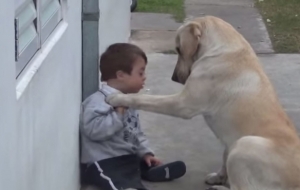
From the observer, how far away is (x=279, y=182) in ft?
14.0

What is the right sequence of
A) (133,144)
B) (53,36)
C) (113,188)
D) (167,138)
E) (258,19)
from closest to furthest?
(53,36)
(113,188)
(133,144)
(167,138)
(258,19)

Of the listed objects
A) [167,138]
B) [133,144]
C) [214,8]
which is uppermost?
[133,144]

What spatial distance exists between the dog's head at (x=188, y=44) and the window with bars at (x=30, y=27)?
123 centimetres

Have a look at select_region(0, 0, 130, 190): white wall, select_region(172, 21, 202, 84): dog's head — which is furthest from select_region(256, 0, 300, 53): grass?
select_region(0, 0, 130, 190): white wall

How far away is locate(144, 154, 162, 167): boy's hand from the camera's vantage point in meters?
5.17

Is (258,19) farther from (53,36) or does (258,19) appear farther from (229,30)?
(53,36)

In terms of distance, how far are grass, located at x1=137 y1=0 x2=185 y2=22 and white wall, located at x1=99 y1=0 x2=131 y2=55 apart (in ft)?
9.04

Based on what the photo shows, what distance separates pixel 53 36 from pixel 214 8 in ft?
29.3

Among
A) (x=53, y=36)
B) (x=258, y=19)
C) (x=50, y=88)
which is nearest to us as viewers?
(x=50, y=88)

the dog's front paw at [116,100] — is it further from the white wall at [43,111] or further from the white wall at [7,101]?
the white wall at [7,101]

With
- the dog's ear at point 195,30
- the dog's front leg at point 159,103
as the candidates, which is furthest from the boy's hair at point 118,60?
the dog's ear at point 195,30

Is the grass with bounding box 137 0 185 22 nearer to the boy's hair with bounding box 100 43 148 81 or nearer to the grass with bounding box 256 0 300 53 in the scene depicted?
the grass with bounding box 256 0 300 53

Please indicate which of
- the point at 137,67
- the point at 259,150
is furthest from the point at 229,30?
the point at 259,150

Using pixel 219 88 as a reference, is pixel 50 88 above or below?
above
